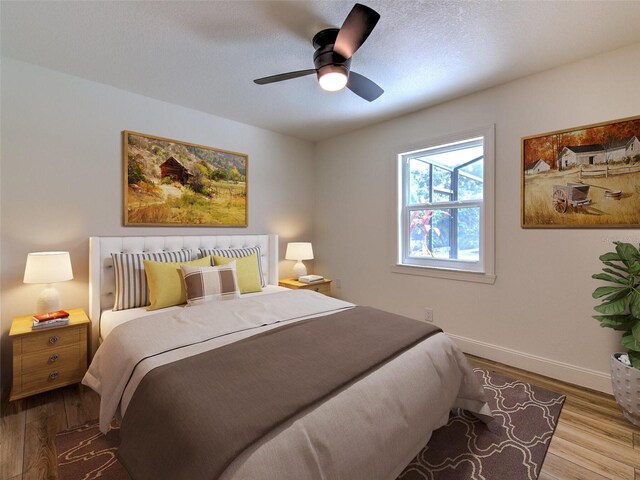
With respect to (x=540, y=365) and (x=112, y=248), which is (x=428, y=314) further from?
(x=112, y=248)

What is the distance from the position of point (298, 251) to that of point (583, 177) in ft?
9.13

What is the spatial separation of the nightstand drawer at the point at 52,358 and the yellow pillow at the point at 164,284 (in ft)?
1.88

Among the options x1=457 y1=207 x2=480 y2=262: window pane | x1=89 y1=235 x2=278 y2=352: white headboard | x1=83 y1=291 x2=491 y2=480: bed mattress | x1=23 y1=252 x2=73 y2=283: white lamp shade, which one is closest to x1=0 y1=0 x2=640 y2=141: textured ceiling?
x1=457 y1=207 x2=480 y2=262: window pane

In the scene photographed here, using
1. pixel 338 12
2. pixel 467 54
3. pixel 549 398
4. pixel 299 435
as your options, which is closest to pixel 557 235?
pixel 549 398

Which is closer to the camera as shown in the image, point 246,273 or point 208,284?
point 208,284

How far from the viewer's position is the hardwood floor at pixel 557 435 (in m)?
1.55

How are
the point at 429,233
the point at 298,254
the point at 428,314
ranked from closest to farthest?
1. the point at 428,314
2. the point at 429,233
3. the point at 298,254

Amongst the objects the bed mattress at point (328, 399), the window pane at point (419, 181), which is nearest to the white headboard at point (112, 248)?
the bed mattress at point (328, 399)

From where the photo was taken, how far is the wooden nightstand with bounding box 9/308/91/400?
6.71 feet

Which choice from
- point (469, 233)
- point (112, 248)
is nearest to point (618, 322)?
point (469, 233)

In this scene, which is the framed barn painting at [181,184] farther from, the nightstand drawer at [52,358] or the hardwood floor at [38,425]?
the hardwood floor at [38,425]

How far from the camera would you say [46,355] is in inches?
84.3

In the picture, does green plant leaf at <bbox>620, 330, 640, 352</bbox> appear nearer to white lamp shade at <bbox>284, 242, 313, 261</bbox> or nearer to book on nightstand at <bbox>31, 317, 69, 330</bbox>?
white lamp shade at <bbox>284, 242, 313, 261</bbox>

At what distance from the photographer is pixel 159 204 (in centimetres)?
296
